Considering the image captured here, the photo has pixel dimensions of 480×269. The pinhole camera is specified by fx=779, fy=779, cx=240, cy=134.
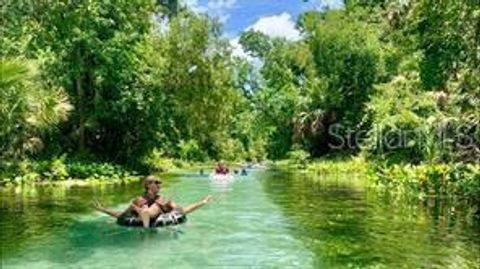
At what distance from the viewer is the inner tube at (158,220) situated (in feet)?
60.5

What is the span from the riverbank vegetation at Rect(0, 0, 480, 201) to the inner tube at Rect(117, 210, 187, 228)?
4210mm

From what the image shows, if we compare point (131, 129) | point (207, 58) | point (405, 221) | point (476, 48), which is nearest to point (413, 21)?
point (476, 48)

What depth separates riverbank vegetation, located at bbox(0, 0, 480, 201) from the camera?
22094mm

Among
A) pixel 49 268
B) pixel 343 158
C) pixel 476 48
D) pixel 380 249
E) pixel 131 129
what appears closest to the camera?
pixel 49 268

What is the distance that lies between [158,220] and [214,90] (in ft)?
112

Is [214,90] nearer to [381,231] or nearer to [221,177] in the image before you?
[221,177]

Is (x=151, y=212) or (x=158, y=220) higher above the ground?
(x=151, y=212)

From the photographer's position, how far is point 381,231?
1831 centimetres

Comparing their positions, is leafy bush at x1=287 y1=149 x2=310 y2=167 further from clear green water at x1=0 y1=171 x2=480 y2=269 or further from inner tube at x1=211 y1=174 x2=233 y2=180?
clear green water at x1=0 y1=171 x2=480 y2=269

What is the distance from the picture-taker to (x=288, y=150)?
76.6 metres

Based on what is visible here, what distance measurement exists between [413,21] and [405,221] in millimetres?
A: 5179

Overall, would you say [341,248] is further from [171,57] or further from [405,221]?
[171,57]

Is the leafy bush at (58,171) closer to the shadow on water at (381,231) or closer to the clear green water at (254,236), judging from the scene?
the clear green water at (254,236)

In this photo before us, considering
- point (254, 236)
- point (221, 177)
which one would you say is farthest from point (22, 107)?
point (221, 177)
